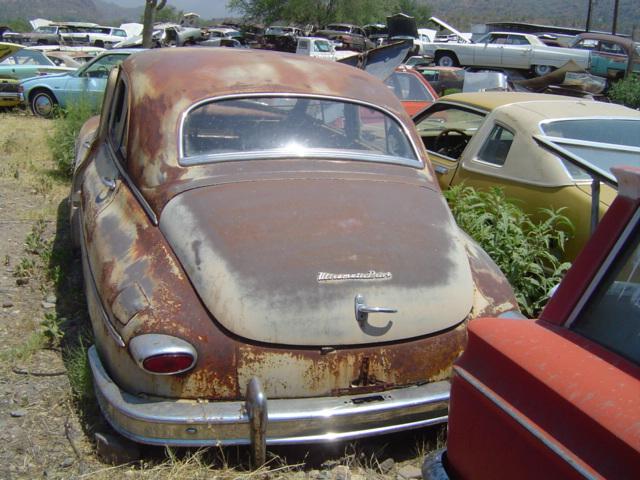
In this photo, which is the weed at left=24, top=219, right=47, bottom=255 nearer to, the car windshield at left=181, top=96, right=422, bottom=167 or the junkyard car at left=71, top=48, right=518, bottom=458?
the junkyard car at left=71, top=48, right=518, bottom=458

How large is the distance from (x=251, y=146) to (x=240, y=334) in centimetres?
133

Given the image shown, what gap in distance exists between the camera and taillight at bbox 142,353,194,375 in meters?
2.78

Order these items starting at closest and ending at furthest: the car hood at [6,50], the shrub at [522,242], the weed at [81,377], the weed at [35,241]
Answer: the weed at [81,377]
the shrub at [522,242]
the weed at [35,241]
the car hood at [6,50]

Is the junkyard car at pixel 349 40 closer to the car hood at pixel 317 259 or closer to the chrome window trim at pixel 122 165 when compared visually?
the chrome window trim at pixel 122 165

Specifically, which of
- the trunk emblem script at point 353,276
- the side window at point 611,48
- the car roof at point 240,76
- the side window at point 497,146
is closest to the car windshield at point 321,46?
the side window at point 611,48

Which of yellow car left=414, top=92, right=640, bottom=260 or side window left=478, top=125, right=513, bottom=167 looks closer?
yellow car left=414, top=92, right=640, bottom=260

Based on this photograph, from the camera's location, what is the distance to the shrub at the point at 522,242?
4418 millimetres

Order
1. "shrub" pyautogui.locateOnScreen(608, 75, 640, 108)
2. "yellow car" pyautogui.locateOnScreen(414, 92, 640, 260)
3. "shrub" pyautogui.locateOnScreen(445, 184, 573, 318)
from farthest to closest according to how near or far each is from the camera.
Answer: "shrub" pyautogui.locateOnScreen(608, 75, 640, 108) < "yellow car" pyautogui.locateOnScreen(414, 92, 640, 260) < "shrub" pyautogui.locateOnScreen(445, 184, 573, 318)

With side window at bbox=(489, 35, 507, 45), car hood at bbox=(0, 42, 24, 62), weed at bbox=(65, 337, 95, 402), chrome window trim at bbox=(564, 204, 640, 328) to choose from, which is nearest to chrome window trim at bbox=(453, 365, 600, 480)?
chrome window trim at bbox=(564, 204, 640, 328)

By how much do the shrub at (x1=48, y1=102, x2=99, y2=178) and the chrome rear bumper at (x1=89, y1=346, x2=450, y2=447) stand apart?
5724mm

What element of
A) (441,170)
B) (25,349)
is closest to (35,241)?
(25,349)

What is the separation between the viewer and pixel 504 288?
11.7 feet

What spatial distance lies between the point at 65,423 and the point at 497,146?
3761 millimetres

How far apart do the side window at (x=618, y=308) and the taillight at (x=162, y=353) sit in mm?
1532
